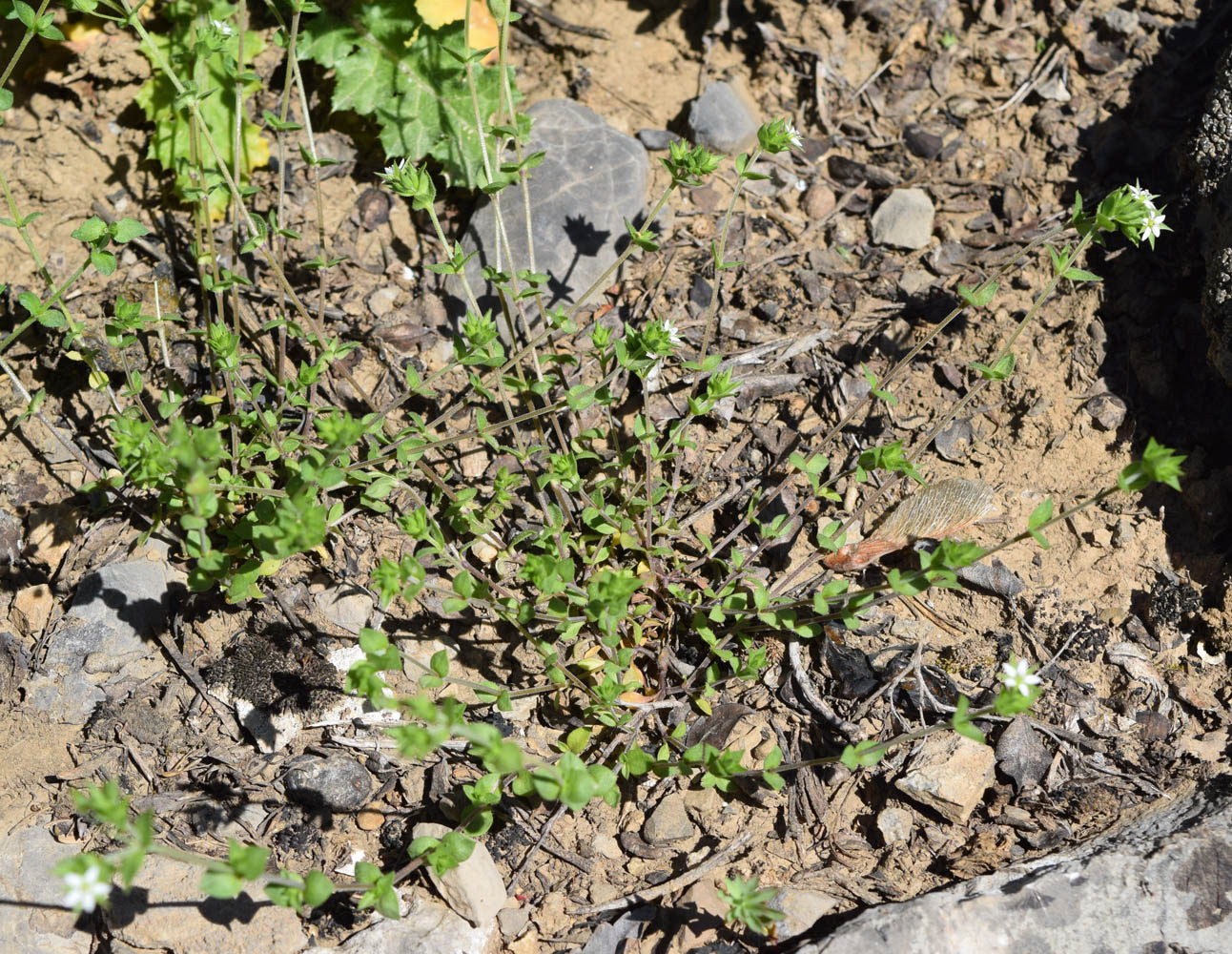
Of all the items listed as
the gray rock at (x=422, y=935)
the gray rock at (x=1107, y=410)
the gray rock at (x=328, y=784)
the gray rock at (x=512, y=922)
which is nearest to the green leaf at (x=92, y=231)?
the gray rock at (x=328, y=784)

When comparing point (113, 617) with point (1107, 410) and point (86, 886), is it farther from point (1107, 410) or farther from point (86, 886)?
point (1107, 410)

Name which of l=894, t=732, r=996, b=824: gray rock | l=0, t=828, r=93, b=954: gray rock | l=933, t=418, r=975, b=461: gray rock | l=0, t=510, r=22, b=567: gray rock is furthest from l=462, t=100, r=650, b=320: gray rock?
l=0, t=828, r=93, b=954: gray rock

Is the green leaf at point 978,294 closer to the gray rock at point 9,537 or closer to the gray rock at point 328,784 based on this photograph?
the gray rock at point 328,784

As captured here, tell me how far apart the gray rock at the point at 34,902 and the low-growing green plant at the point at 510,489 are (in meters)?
0.23

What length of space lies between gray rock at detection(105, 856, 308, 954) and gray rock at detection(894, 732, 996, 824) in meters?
2.23

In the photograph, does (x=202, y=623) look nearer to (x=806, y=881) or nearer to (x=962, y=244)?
(x=806, y=881)

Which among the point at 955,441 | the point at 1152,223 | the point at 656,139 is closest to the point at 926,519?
the point at 955,441

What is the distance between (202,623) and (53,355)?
1.64 m

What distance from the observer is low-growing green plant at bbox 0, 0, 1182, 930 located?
3.01 meters

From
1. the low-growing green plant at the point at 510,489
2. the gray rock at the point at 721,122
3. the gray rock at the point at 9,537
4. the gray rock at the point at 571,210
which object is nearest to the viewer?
the low-growing green plant at the point at 510,489

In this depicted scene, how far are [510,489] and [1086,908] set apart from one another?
257 cm

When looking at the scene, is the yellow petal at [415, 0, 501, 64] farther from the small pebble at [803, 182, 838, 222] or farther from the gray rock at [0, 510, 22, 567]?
the gray rock at [0, 510, 22, 567]

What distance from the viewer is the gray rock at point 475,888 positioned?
3.29 meters

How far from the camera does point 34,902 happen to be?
3.29 meters
